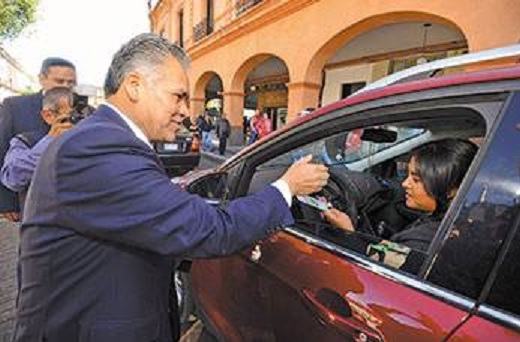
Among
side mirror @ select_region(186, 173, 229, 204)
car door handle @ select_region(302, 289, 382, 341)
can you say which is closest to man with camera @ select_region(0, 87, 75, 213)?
side mirror @ select_region(186, 173, 229, 204)

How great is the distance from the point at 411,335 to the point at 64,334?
0.95 m

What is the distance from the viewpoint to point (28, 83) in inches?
2504

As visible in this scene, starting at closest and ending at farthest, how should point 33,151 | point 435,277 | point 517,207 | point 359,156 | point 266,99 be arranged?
1. point 517,207
2. point 435,277
3. point 33,151
4. point 359,156
5. point 266,99

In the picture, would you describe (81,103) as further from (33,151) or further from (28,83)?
(28,83)

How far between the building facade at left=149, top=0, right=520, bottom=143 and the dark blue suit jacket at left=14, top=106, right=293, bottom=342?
19.9ft

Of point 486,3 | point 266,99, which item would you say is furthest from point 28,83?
point 486,3

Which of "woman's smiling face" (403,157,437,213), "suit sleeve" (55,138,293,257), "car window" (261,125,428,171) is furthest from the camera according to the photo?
"car window" (261,125,428,171)

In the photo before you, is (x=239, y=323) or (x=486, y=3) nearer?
(x=239, y=323)

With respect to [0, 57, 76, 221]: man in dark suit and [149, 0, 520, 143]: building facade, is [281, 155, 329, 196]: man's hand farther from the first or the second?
[149, 0, 520, 143]: building facade

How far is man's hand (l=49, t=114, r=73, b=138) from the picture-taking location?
2262 millimetres

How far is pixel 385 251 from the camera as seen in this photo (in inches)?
54.0

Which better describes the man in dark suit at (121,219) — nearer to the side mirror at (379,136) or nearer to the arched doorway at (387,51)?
the side mirror at (379,136)

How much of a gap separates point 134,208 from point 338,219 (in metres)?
1.00

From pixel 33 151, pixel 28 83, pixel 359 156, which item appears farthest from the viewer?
pixel 28 83
